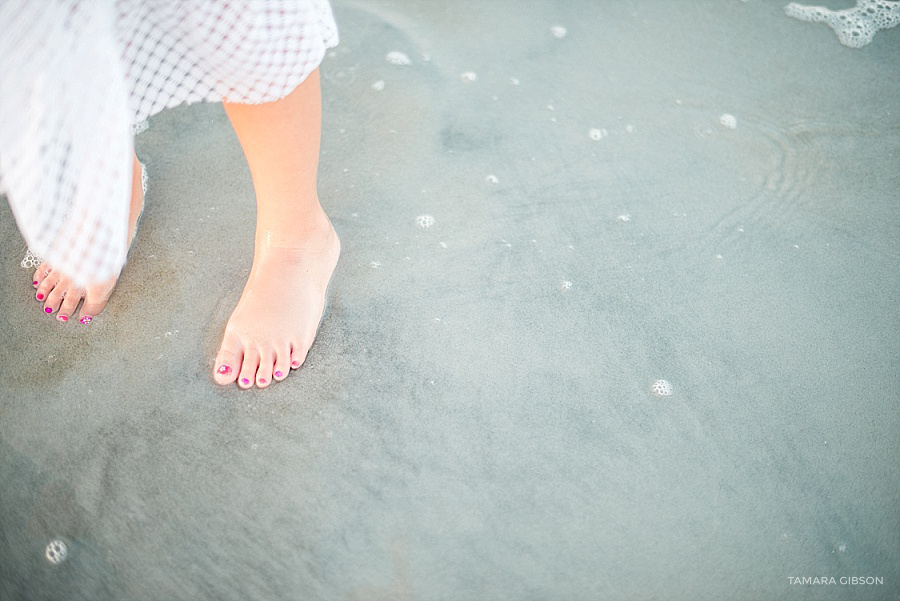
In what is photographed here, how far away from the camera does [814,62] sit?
1915 mm

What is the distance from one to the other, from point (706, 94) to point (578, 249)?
0.76 m

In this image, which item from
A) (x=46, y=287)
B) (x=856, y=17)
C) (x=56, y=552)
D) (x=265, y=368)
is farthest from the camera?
(x=856, y=17)

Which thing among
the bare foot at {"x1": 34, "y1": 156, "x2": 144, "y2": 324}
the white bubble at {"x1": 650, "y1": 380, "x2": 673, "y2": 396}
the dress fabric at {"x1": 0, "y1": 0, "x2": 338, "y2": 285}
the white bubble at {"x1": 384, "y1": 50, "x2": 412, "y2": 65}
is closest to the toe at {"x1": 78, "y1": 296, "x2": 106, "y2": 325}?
the bare foot at {"x1": 34, "y1": 156, "x2": 144, "y2": 324}

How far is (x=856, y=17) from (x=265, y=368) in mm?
2239

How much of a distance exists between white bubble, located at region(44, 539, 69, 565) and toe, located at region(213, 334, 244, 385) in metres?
0.38

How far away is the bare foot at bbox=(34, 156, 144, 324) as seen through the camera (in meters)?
1.32

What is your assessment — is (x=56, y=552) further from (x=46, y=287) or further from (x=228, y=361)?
(x=46, y=287)

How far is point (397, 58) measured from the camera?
1843 mm

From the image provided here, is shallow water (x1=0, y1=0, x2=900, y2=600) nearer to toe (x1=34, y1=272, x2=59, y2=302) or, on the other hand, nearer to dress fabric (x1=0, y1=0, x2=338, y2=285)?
toe (x1=34, y1=272, x2=59, y2=302)

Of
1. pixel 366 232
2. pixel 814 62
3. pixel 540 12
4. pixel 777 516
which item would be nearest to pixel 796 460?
pixel 777 516

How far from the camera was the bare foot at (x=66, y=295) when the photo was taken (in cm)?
132

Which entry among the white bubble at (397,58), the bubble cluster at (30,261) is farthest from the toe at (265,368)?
the white bubble at (397,58)

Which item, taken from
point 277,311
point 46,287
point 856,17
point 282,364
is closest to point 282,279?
point 277,311

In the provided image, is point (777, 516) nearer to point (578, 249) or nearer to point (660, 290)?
point (660, 290)
